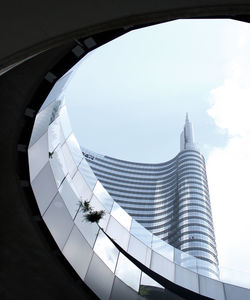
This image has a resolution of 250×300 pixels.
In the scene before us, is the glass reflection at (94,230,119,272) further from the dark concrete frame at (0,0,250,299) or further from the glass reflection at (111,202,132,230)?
the glass reflection at (111,202,132,230)

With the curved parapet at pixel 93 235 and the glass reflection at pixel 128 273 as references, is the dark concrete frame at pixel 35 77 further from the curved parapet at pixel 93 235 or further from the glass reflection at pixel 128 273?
the glass reflection at pixel 128 273

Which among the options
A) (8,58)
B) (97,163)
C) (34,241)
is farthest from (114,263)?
(97,163)

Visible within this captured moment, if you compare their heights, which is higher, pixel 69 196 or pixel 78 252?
pixel 69 196

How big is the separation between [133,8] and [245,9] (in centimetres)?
134

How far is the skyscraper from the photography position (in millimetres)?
106250

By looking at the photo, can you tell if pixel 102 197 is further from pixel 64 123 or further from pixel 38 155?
pixel 38 155

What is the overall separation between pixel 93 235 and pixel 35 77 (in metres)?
8.05

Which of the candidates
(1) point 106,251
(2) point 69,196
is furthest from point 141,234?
(2) point 69,196

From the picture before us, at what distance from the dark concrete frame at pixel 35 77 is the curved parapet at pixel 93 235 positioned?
0.51 m

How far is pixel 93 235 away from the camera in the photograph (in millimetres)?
13852

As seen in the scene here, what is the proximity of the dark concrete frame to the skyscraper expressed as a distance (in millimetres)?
95269

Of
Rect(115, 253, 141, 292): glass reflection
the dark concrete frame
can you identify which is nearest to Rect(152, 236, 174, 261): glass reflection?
Rect(115, 253, 141, 292): glass reflection

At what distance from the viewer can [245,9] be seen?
151 inches

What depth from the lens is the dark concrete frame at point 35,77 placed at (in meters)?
3.90
